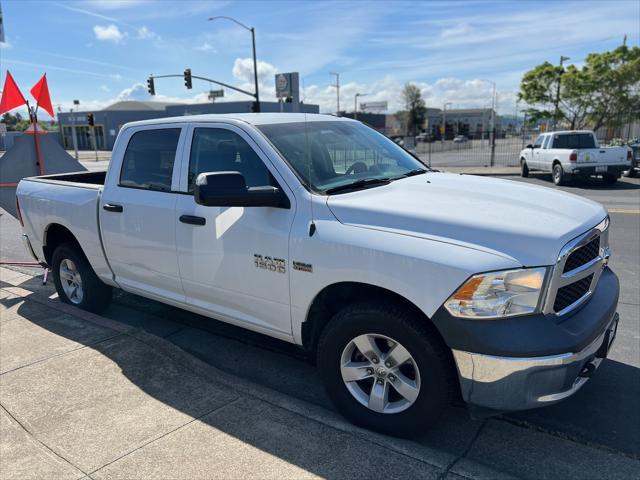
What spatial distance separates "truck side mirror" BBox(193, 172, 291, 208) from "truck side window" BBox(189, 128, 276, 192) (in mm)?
183

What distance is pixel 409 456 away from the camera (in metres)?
2.80

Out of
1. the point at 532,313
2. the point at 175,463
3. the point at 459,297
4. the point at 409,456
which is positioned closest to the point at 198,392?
the point at 175,463

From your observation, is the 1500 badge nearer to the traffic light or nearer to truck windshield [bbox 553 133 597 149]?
truck windshield [bbox 553 133 597 149]

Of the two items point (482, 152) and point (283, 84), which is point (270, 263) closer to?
point (283, 84)

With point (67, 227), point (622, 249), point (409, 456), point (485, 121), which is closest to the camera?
point (409, 456)

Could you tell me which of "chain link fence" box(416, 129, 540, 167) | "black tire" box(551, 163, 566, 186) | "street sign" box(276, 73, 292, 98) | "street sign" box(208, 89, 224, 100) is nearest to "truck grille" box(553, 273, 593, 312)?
"black tire" box(551, 163, 566, 186)

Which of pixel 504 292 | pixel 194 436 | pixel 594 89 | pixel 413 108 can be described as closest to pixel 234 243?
pixel 194 436

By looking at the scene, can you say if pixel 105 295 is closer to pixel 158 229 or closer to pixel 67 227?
pixel 67 227

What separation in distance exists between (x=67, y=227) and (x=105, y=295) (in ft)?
2.57

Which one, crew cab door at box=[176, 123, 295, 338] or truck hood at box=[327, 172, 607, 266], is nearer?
truck hood at box=[327, 172, 607, 266]

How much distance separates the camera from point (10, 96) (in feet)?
23.9

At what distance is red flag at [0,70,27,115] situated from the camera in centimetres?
725

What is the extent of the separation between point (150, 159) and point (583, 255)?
3.26 metres

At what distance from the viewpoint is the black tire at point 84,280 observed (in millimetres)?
5104
